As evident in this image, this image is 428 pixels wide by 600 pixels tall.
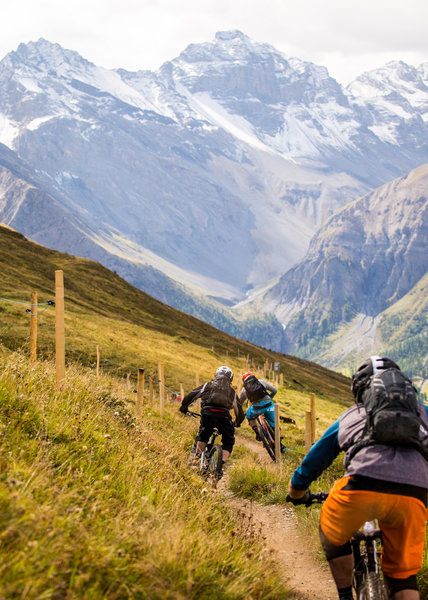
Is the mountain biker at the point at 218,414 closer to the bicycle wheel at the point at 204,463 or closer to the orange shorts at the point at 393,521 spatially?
the bicycle wheel at the point at 204,463

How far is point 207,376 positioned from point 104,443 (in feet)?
120

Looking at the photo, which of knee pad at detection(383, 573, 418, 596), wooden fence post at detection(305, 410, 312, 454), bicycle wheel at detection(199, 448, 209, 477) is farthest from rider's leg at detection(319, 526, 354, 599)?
wooden fence post at detection(305, 410, 312, 454)

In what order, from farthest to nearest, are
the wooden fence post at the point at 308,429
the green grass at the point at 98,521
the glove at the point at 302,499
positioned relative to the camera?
the wooden fence post at the point at 308,429
the glove at the point at 302,499
the green grass at the point at 98,521

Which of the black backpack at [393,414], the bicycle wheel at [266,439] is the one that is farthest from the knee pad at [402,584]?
the bicycle wheel at [266,439]

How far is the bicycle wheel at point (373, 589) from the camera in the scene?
4.36 m

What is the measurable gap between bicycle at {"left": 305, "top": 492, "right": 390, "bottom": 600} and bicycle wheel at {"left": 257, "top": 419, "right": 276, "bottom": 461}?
8439mm

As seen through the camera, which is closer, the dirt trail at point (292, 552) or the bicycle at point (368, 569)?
the bicycle at point (368, 569)

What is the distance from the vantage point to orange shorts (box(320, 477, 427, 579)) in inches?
173

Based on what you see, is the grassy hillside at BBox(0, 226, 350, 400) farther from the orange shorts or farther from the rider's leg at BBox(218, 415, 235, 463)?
the orange shorts

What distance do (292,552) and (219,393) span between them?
12.0ft

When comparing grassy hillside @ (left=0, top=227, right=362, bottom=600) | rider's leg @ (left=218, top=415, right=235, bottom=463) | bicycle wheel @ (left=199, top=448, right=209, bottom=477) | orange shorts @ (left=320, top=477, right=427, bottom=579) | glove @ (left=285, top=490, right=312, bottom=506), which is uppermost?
orange shorts @ (left=320, top=477, right=427, bottom=579)

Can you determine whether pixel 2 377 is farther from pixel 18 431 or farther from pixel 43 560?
pixel 43 560

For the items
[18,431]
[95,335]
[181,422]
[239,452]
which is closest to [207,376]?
[95,335]

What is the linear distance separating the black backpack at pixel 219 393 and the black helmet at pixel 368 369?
617 cm
